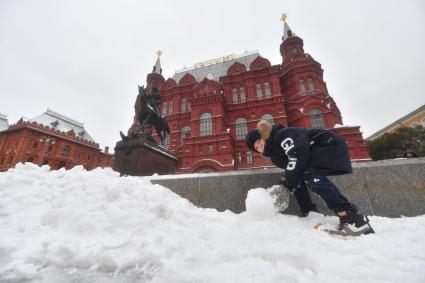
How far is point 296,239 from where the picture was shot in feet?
5.22

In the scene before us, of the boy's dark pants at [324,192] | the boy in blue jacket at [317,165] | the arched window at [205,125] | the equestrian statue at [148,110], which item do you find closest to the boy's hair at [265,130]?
the boy in blue jacket at [317,165]

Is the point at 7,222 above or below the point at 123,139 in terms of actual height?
below

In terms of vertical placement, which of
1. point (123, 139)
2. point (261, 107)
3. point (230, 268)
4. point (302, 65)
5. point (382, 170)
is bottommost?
point (230, 268)

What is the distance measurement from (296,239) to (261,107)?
62.1 feet

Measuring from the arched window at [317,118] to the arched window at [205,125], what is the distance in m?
9.22

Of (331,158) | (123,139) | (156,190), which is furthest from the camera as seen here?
(123,139)

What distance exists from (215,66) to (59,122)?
29487mm

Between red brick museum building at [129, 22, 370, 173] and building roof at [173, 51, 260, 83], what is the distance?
8.74 ft

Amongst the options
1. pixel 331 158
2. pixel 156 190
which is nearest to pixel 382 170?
pixel 331 158

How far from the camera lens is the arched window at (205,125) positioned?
714 inches

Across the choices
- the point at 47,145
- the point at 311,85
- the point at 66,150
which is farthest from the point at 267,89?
the point at 66,150

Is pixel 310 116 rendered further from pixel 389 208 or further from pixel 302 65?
pixel 389 208

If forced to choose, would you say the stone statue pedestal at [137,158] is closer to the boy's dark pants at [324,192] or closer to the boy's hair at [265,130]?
the boy's hair at [265,130]

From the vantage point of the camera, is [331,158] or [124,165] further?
[124,165]
